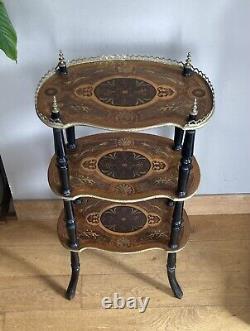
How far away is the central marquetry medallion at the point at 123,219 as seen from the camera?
1.72 meters

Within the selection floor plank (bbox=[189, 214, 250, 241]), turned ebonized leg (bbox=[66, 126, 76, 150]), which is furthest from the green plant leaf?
floor plank (bbox=[189, 214, 250, 241])

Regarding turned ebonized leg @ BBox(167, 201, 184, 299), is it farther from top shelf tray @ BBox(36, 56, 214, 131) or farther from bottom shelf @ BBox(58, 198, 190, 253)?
top shelf tray @ BBox(36, 56, 214, 131)

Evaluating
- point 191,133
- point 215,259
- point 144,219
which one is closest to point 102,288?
point 144,219

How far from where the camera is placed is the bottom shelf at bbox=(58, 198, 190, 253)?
5.51ft

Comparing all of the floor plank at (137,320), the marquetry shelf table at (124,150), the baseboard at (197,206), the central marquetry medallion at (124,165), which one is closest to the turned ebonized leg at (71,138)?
the marquetry shelf table at (124,150)

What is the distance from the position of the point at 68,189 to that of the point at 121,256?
61 cm

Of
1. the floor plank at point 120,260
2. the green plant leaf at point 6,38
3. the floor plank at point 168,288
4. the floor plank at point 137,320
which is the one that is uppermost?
the green plant leaf at point 6,38

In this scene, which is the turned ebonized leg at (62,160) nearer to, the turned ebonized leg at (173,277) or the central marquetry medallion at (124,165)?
the central marquetry medallion at (124,165)

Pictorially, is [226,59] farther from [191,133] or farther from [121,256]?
[121,256]

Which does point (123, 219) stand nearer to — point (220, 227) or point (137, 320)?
point (137, 320)

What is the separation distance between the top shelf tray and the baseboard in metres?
0.73

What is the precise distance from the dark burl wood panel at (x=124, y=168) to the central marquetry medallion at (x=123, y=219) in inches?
9.7

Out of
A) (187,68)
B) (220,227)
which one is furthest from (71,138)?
(220,227)

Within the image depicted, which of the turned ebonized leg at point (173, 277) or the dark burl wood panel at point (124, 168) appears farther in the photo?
the turned ebonized leg at point (173, 277)
